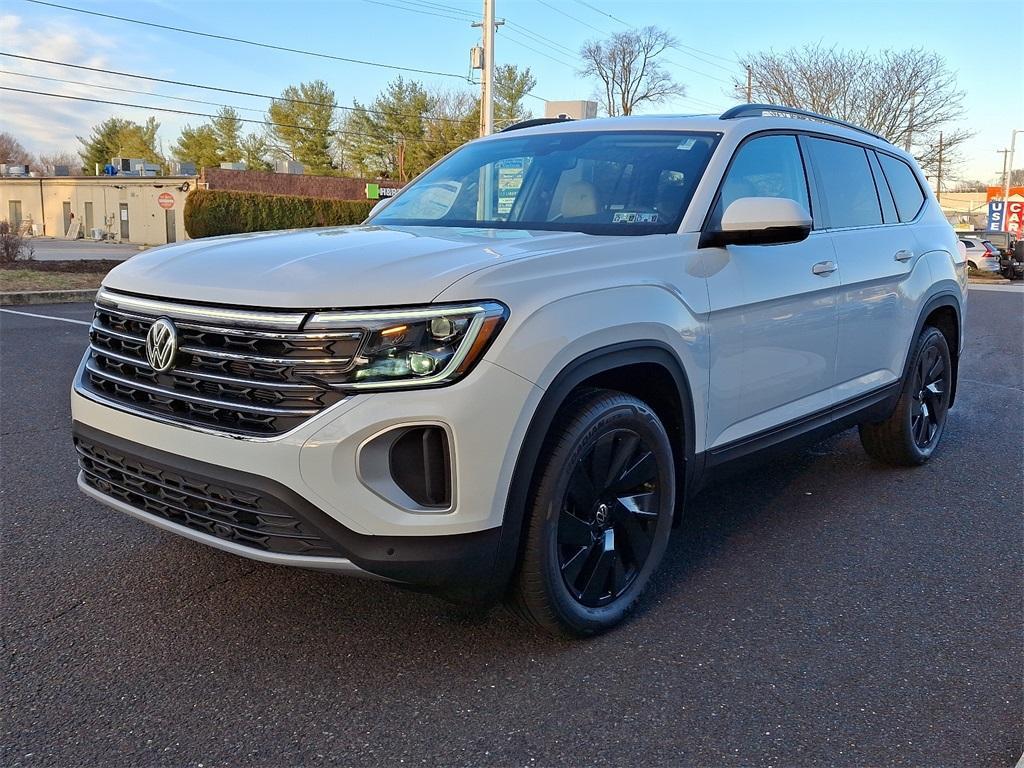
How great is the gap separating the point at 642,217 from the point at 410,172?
66556mm

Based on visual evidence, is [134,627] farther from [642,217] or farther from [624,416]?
[642,217]

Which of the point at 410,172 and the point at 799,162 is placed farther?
the point at 410,172

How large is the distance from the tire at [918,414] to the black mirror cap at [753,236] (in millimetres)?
1817

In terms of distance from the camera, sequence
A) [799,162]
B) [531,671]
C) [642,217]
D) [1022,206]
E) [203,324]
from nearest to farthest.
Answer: [203,324], [531,671], [642,217], [799,162], [1022,206]

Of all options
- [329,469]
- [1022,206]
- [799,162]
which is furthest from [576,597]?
[1022,206]

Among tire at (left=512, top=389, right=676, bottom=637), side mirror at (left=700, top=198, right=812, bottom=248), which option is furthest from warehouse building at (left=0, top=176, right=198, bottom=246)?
tire at (left=512, top=389, right=676, bottom=637)

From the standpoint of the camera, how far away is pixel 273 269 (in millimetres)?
2820

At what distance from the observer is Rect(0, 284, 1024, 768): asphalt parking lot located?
2539 mm

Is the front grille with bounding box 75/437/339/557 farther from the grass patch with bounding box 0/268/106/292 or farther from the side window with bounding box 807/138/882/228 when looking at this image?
the grass patch with bounding box 0/268/106/292

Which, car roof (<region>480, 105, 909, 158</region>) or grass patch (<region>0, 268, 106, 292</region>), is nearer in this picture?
car roof (<region>480, 105, 909, 158</region>)

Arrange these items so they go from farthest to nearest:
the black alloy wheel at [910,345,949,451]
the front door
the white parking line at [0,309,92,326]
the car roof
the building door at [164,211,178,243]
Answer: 1. the building door at [164,211,178,243]
2. the white parking line at [0,309,92,326]
3. the black alloy wheel at [910,345,949,451]
4. the car roof
5. the front door

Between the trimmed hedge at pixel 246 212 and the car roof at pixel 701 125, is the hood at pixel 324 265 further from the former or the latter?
the trimmed hedge at pixel 246 212

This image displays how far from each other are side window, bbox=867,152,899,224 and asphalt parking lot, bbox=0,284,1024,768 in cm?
163

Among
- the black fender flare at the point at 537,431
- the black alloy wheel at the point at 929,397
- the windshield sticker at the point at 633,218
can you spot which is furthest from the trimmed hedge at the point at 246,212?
the black fender flare at the point at 537,431
